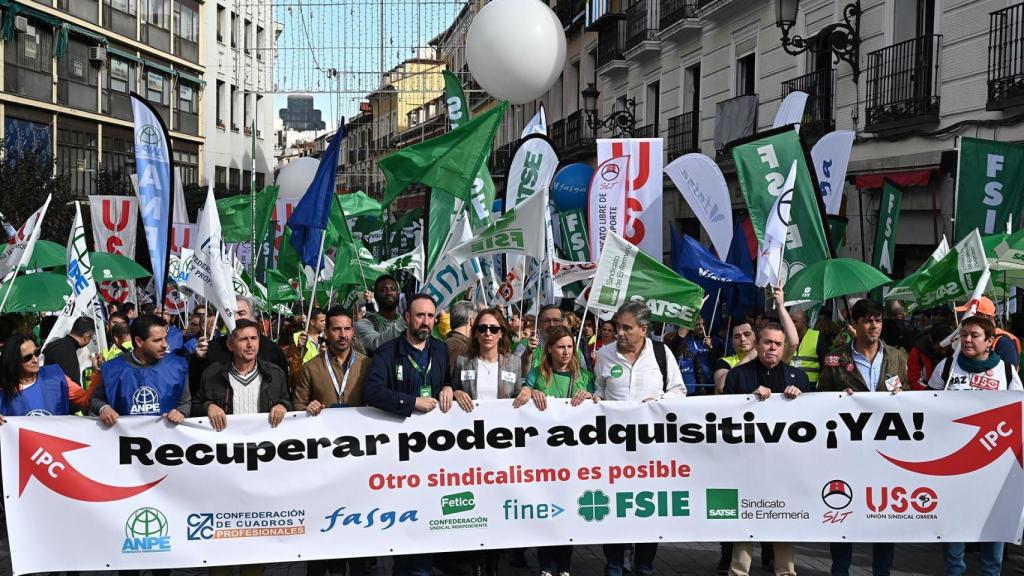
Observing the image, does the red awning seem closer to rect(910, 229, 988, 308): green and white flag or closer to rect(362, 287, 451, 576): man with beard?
rect(910, 229, 988, 308): green and white flag

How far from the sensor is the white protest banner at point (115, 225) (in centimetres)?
1455

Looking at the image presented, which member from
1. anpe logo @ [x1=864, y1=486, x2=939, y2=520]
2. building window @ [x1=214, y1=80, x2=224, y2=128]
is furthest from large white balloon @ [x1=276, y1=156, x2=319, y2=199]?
building window @ [x1=214, y1=80, x2=224, y2=128]

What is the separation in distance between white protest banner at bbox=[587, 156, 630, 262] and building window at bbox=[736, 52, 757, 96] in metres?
10.5

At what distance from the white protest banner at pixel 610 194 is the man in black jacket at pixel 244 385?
547 centimetres

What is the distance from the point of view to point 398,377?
20.6 feet

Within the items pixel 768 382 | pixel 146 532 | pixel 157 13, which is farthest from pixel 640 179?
pixel 157 13

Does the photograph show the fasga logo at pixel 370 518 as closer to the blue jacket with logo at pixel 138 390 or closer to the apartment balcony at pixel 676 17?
the blue jacket with logo at pixel 138 390

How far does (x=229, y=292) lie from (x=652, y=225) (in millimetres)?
4601

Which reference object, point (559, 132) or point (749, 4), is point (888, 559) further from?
point (559, 132)

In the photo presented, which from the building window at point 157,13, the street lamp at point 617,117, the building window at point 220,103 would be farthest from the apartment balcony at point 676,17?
the building window at point 220,103

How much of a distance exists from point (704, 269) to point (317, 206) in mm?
3658

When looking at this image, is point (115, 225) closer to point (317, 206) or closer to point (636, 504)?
point (317, 206)

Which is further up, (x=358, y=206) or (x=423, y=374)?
(x=358, y=206)

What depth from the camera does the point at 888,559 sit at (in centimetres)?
652
